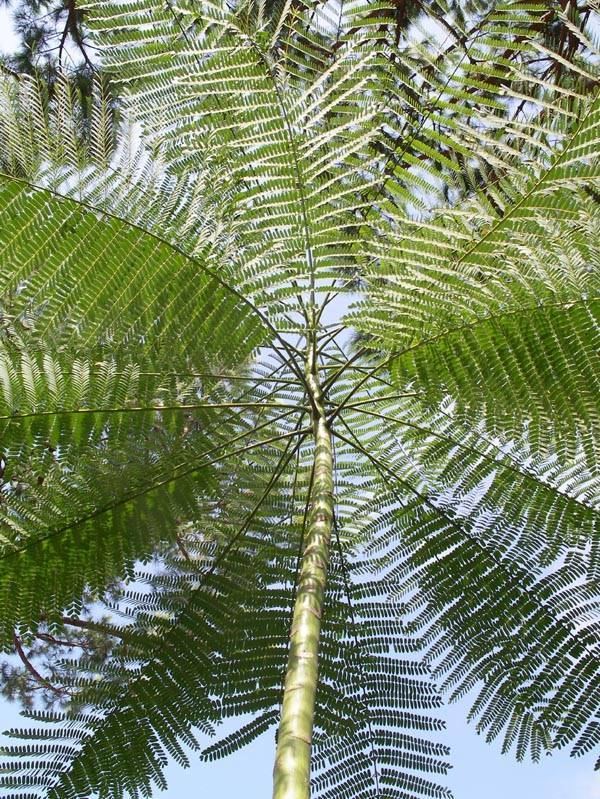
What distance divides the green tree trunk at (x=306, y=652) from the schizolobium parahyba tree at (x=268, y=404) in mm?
20

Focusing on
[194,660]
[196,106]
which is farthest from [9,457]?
[196,106]

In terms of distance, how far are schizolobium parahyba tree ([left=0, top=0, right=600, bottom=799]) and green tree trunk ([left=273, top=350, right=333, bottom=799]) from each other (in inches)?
0.8

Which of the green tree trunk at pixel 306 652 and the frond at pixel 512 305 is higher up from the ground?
the frond at pixel 512 305

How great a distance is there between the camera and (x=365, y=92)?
228cm

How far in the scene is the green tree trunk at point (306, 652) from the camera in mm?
1029

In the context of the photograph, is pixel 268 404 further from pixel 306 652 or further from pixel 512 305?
pixel 306 652

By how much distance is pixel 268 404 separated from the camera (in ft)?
6.89

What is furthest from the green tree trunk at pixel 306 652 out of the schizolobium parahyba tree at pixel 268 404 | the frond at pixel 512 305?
the frond at pixel 512 305

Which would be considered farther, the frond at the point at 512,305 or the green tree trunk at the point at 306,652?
the frond at the point at 512,305

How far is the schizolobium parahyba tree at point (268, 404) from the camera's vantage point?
1.86 m

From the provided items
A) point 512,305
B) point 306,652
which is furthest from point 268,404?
point 306,652

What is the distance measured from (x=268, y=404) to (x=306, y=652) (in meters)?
0.91

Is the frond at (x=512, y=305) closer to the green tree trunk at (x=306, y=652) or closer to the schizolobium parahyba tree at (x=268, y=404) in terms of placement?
the schizolobium parahyba tree at (x=268, y=404)

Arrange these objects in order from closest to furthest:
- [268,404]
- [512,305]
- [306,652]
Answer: [306,652] < [512,305] < [268,404]
